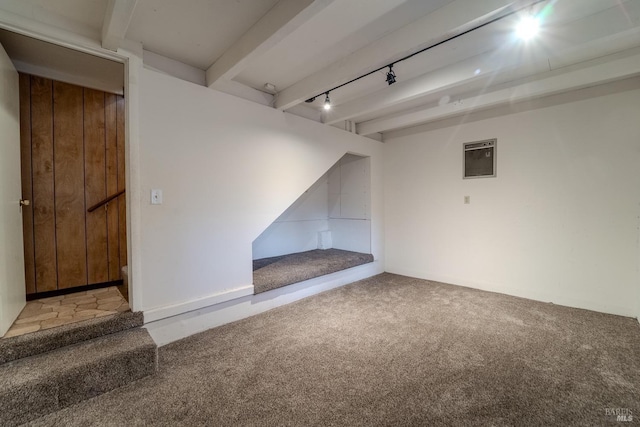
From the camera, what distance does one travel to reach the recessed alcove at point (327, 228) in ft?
13.0

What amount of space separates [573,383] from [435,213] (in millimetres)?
2555

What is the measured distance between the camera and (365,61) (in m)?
2.21

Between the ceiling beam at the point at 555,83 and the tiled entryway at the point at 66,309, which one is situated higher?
the ceiling beam at the point at 555,83

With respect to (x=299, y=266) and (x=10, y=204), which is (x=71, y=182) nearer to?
(x=10, y=204)

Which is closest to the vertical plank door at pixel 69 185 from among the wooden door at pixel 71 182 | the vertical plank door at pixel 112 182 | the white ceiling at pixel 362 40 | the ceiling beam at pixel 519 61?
the wooden door at pixel 71 182

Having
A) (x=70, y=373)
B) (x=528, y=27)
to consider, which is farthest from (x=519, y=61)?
(x=70, y=373)

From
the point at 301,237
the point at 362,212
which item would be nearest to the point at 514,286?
the point at 362,212

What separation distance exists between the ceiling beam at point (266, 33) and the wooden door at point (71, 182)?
1.45 metres

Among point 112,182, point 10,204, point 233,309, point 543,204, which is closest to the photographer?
point 10,204

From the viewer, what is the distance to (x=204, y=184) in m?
2.49

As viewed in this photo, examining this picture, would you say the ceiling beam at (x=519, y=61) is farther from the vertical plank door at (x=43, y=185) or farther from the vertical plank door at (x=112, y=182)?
the vertical plank door at (x=43, y=185)

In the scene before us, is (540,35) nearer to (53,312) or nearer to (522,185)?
(522,185)

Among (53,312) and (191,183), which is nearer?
(53,312)

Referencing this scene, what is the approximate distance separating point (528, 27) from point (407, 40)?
2.79 feet
